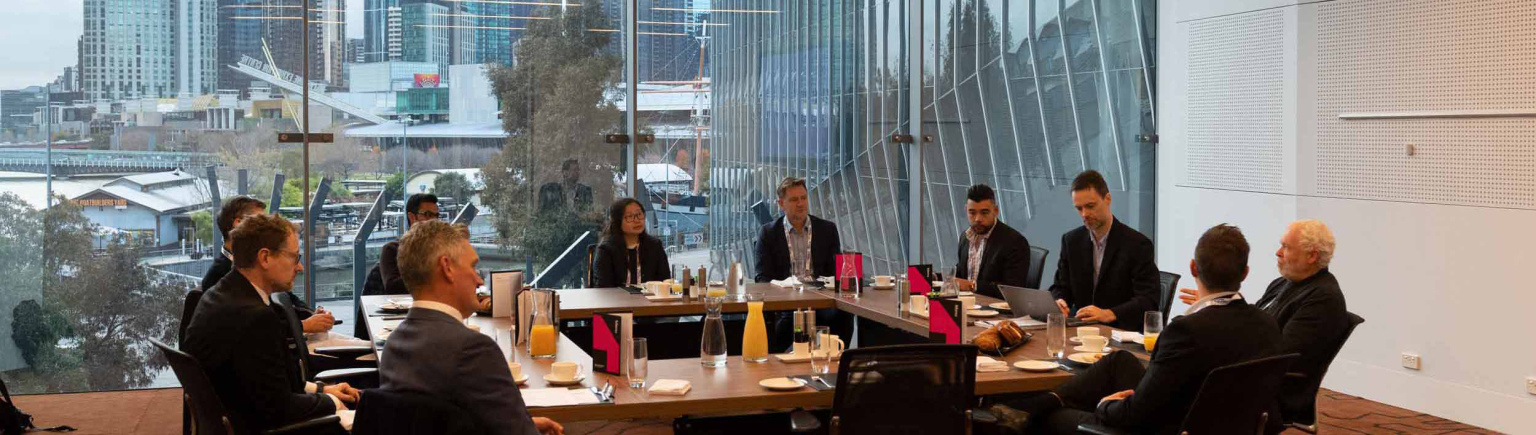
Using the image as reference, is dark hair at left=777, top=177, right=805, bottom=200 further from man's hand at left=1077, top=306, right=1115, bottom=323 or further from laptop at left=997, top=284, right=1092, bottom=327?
man's hand at left=1077, top=306, right=1115, bottom=323

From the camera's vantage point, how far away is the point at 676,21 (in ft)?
27.6

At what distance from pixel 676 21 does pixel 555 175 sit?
132 cm

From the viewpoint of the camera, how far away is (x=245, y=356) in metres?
3.57

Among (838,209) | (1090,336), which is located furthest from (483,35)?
(1090,336)

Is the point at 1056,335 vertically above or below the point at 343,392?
above

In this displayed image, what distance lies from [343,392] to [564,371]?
904 mm

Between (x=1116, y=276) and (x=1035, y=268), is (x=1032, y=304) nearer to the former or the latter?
(x=1116, y=276)

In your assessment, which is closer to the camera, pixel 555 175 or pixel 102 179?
pixel 102 179

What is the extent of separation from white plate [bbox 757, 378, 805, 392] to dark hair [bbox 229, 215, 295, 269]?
157 cm

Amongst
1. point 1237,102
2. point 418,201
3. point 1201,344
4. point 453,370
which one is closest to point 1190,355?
point 1201,344

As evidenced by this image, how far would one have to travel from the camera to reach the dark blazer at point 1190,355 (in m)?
3.61

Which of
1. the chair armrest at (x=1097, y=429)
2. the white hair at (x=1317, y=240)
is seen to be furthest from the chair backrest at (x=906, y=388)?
the white hair at (x=1317, y=240)

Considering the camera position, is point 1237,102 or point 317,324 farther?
point 1237,102

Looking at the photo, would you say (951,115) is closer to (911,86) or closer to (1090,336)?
Result: (911,86)
